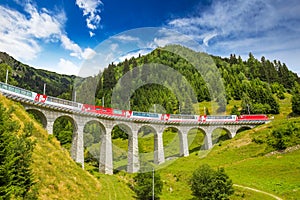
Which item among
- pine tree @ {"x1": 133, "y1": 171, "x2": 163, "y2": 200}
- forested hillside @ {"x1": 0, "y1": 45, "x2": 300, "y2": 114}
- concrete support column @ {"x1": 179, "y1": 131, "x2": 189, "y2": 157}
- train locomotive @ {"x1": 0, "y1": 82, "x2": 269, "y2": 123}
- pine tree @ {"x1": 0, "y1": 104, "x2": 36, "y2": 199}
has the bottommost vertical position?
pine tree @ {"x1": 133, "y1": 171, "x2": 163, "y2": 200}

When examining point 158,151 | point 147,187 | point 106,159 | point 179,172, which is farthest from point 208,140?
point 147,187

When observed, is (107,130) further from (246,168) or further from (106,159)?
(246,168)

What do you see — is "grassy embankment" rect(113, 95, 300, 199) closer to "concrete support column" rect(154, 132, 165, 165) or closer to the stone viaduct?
"concrete support column" rect(154, 132, 165, 165)

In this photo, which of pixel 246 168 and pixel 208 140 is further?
pixel 208 140

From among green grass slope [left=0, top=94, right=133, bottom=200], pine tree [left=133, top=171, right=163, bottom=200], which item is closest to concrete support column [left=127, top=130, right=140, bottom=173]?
pine tree [left=133, top=171, right=163, bottom=200]

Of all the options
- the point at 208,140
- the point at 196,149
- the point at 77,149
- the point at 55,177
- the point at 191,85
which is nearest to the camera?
the point at 55,177

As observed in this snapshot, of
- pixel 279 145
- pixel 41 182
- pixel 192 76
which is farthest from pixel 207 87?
pixel 41 182

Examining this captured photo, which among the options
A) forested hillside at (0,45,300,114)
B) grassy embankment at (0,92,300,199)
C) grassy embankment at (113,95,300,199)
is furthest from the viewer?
forested hillside at (0,45,300,114)

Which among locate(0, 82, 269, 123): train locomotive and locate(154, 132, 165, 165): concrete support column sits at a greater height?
locate(0, 82, 269, 123): train locomotive

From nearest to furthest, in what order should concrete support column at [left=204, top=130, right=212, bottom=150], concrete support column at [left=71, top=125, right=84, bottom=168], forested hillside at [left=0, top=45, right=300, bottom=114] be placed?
concrete support column at [left=71, top=125, right=84, bottom=168] < concrete support column at [left=204, top=130, right=212, bottom=150] < forested hillside at [left=0, top=45, right=300, bottom=114]

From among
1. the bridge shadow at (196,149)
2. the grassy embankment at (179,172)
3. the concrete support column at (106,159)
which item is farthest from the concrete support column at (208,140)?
the concrete support column at (106,159)

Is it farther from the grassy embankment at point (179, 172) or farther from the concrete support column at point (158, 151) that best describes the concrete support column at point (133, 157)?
the concrete support column at point (158, 151)

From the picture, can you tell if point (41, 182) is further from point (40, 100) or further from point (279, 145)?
point (279, 145)

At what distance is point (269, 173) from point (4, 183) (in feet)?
136
